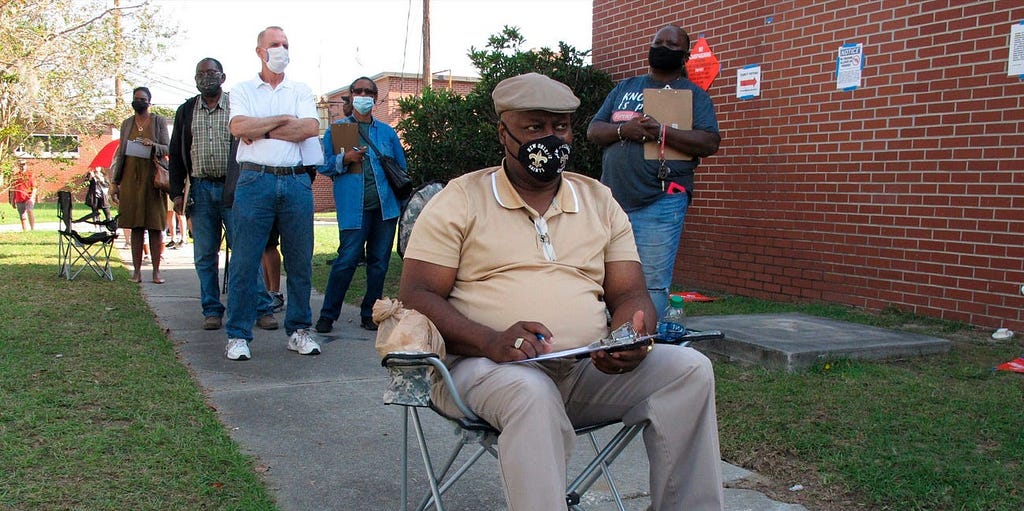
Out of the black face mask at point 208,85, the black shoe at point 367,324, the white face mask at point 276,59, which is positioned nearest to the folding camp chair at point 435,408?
the white face mask at point 276,59

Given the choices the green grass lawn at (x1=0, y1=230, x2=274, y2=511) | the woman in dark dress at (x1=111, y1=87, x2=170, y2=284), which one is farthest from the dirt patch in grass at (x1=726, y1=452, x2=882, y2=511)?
the woman in dark dress at (x1=111, y1=87, x2=170, y2=284)

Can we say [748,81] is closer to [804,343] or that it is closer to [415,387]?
[804,343]

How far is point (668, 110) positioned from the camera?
4.83 metres

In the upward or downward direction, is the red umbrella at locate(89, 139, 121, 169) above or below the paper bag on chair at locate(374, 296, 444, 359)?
above

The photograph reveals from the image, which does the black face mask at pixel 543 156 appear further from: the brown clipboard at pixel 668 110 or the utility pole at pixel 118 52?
the utility pole at pixel 118 52

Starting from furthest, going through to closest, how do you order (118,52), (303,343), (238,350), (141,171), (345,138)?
(118,52) → (141,171) → (345,138) → (303,343) → (238,350)

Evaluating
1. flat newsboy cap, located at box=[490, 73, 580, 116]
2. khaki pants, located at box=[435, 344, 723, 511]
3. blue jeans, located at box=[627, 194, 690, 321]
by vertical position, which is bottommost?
khaki pants, located at box=[435, 344, 723, 511]

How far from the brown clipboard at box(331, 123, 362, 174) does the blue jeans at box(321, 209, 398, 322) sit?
37 centimetres

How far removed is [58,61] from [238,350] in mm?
12887

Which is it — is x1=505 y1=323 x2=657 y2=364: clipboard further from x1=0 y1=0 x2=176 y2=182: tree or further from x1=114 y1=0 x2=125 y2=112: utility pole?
x1=114 y1=0 x2=125 y2=112: utility pole

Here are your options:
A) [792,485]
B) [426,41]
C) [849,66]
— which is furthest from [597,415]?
[426,41]

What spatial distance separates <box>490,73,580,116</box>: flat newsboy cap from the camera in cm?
293

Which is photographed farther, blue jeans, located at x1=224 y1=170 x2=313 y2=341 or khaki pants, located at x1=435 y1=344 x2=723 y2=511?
blue jeans, located at x1=224 y1=170 x2=313 y2=341

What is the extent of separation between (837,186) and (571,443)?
559 cm
